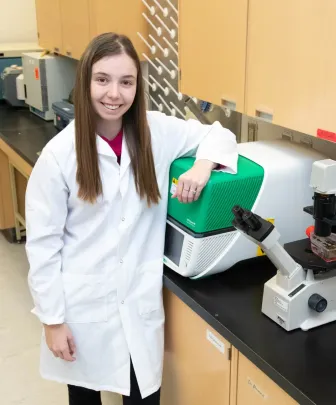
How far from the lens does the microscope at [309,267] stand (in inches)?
50.4

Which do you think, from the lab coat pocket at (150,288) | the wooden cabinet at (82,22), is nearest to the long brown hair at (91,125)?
the lab coat pocket at (150,288)

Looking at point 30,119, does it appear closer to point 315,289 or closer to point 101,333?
point 101,333

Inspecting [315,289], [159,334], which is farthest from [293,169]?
[159,334]

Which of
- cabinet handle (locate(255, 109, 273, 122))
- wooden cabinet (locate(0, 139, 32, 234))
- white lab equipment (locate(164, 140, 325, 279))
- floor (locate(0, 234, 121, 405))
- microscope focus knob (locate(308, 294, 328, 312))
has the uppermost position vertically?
cabinet handle (locate(255, 109, 273, 122))

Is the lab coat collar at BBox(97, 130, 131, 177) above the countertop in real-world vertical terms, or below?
above

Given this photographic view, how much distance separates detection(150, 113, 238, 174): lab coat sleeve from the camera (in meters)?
1.58

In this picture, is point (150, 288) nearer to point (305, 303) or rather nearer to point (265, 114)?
point (305, 303)

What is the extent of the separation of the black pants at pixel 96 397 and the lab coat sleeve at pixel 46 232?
321 millimetres

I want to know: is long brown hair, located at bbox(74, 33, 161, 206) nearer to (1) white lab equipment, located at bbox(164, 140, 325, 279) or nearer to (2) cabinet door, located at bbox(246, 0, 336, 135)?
(1) white lab equipment, located at bbox(164, 140, 325, 279)

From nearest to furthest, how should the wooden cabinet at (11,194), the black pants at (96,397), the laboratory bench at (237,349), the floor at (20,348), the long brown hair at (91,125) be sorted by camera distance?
the laboratory bench at (237,349), the long brown hair at (91,125), the black pants at (96,397), the floor at (20,348), the wooden cabinet at (11,194)

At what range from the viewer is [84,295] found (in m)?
1.57

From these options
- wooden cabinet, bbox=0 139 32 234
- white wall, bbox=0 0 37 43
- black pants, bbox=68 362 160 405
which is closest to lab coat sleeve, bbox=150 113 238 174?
black pants, bbox=68 362 160 405

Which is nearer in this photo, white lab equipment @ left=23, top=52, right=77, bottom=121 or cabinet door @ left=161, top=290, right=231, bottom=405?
cabinet door @ left=161, top=290, right=231, bottom=405

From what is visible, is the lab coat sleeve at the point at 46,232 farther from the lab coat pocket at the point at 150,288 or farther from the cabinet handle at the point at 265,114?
the cabinet handle at the point at 265,114
